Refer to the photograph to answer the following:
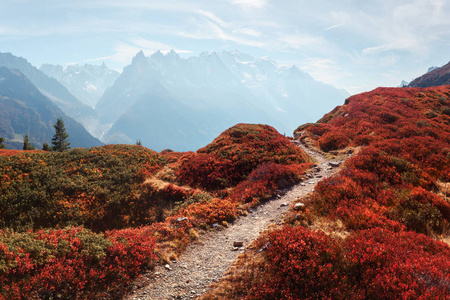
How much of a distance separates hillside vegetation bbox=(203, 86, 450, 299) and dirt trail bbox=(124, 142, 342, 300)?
892mm

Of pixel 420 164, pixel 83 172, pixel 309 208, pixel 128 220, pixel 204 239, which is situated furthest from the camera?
pixel 83 172

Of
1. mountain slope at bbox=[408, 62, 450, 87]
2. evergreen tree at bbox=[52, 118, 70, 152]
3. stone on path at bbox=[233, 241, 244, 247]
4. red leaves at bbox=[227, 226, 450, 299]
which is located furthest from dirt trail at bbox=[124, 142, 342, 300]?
mountain slope at bbox=[408, 62, 450, 87]

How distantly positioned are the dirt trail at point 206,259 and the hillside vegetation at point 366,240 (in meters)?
0.89

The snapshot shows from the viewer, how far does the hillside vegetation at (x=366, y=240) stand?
6.17 m

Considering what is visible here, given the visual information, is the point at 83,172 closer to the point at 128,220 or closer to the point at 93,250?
the point at 128,220

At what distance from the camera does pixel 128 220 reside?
53.5ft

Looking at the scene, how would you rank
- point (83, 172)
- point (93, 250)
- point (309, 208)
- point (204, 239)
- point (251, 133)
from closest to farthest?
point (93, 250), point (204, 239), point (309, 208), point (83, 172), point (251, 133)

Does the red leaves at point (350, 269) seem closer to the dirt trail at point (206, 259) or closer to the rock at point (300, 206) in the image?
the dirt trail at point (206, 259)

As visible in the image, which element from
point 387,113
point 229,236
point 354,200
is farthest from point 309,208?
point 387,113

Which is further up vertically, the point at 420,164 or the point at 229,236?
the point at 420,164

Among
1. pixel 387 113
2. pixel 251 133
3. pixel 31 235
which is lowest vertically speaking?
pixel 31 235

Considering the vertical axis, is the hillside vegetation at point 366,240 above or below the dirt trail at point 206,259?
above

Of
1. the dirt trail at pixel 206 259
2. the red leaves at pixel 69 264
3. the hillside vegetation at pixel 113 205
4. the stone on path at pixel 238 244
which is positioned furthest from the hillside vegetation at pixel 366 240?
the hillside vegetation at pixel 113 205

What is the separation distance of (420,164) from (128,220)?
22444 millimetres
